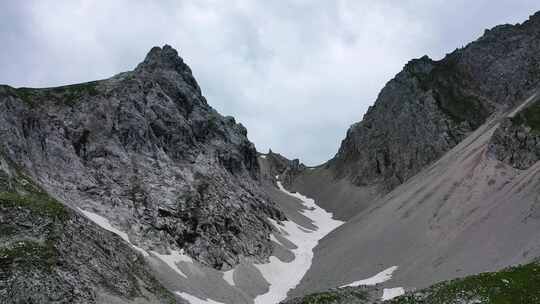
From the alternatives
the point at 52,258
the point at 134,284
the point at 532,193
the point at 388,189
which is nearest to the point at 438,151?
the point at 388,189

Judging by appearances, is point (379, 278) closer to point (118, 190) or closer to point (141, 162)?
point (118, 190)

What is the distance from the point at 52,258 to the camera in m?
42.1

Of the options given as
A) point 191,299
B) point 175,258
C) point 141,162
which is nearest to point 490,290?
point 191,299

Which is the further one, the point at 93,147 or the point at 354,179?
the point at 354,179

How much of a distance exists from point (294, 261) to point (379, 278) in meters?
23.1

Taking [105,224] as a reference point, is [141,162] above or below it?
above

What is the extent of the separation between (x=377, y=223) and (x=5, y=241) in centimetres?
6224

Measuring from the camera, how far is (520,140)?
7869 centimetres

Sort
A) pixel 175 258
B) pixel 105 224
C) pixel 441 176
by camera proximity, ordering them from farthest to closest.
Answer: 1. pixel 441 176
2. pixel 175 258
3. pixel 105 224

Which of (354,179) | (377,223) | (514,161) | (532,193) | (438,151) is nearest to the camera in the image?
(532,193)

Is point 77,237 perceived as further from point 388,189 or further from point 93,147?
point 388,189

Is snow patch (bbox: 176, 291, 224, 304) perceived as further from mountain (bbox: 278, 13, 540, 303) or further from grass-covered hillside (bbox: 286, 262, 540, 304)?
grass-covered hillside (bbox: 286, 262, 540, 304)

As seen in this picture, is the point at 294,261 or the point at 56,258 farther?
the point at 294,261

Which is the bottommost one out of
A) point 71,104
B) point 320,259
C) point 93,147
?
point 320,259
